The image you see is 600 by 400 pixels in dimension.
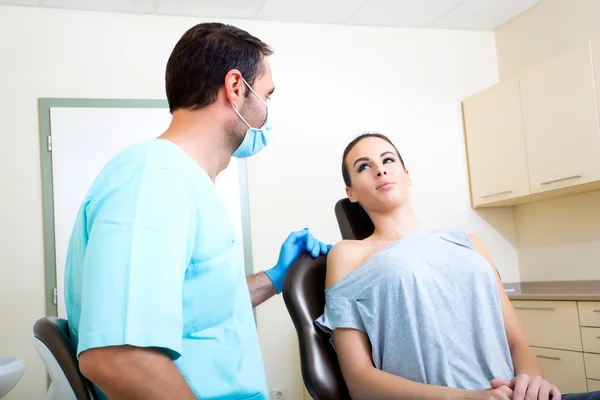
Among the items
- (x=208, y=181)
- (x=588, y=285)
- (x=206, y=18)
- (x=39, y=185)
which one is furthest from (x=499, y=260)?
(x=208, y=181)

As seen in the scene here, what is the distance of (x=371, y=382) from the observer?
54.9 inches

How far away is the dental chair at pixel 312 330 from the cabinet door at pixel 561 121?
6.23 feet

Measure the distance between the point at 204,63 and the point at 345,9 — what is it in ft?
8.16

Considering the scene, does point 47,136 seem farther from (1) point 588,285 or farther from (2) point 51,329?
(1) point 588,285

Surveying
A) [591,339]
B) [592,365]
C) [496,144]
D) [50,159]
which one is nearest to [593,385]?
[592,365]

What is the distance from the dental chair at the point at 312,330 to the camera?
56.7 inches

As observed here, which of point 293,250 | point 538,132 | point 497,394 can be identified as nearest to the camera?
point 497,394

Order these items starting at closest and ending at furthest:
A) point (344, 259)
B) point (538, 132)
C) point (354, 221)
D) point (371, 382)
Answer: point (371, 382) < point (344, 259) < point (354, 221) < point (538, 132)

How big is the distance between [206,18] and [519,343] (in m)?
2.63

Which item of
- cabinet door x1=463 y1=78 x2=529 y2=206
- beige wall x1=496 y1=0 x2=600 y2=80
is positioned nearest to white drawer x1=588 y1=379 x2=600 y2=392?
cabinet door x1=463 y1=78 x2=529 y2=206

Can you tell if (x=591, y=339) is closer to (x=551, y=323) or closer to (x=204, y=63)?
(x=551, y=323)

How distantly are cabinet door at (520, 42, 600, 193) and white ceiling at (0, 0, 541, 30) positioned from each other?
1.96 ft

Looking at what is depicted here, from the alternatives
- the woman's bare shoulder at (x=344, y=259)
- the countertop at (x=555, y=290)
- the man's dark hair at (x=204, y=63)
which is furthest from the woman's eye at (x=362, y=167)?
the countertop at (x=555, y=290)

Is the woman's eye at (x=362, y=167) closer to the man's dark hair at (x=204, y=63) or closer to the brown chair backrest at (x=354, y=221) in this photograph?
the brown chair backrest at (x=354, y=221)
